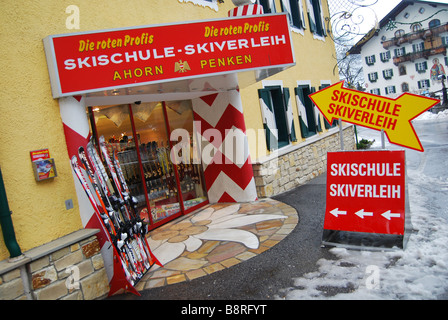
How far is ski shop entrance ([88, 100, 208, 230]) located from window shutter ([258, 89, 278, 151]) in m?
1.68

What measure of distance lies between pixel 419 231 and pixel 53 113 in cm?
457

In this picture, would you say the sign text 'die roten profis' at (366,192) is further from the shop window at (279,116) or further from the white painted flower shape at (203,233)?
the shop window at (279,116)

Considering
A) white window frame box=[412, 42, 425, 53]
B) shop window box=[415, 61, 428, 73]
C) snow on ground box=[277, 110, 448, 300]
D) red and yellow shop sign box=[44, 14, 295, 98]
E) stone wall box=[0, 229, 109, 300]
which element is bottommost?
snow on ground box=[277, 110, 448, 300]

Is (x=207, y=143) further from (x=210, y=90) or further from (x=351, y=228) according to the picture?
(x=351, y=228)

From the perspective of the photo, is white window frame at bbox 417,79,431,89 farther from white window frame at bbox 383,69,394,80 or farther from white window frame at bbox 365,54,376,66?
white window frame at bbox 365,54,376,66

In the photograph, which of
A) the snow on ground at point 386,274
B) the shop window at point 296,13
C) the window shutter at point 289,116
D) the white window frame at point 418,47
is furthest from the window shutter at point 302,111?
the white window frame at point 418,47

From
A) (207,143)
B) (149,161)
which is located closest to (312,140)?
(207,143)

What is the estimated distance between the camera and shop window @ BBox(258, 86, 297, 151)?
24.5 ft

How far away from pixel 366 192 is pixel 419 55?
40053 mm

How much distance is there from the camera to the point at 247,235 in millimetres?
4637

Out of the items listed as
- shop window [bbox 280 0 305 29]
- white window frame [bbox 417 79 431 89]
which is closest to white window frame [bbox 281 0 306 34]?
shop window [bbox 280 0 305 29]

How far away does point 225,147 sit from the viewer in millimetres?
6461

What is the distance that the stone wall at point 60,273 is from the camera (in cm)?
274

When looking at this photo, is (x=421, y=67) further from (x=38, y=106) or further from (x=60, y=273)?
(x=60, y=273)
